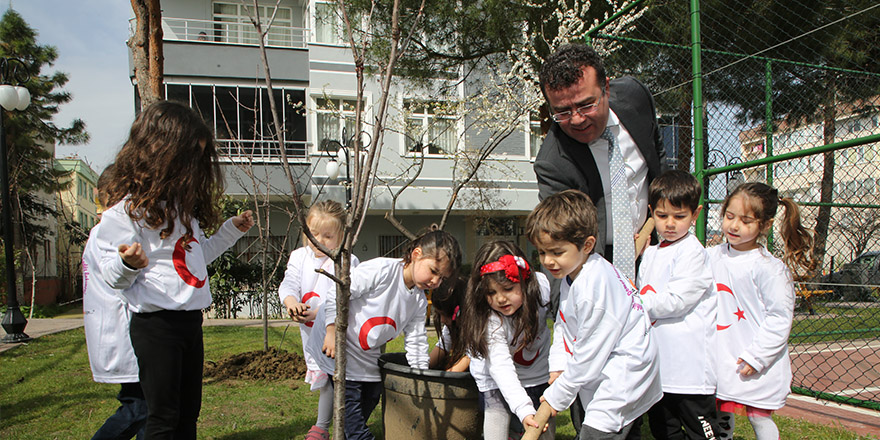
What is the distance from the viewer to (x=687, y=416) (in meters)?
2.34

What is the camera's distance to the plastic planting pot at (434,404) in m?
2.45

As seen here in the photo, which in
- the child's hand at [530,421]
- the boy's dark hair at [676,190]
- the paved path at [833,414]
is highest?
the boy's dark hair at [676,190]

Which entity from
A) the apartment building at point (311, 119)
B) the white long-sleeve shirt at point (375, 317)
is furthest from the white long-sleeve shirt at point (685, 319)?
the apartment building at point (311, 119)

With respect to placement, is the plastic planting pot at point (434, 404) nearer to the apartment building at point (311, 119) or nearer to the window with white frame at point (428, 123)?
the window with white frame at point (428, 123)

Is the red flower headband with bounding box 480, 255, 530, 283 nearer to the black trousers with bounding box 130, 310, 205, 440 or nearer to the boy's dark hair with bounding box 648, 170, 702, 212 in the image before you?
the boy's dark hair with bounding box 648, 170, 702, 212

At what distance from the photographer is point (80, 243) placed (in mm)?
16031

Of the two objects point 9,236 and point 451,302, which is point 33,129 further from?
point 451,302

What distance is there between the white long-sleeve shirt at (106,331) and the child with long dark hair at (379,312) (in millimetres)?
822

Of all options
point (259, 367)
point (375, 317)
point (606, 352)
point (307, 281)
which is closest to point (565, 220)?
point (606, 352)

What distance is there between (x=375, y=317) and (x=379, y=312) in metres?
0.03

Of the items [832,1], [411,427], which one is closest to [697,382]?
[411,427]

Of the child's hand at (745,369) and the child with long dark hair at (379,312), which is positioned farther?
the child with long dark hair at (379,312)

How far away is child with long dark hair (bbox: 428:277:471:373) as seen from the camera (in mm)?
2652

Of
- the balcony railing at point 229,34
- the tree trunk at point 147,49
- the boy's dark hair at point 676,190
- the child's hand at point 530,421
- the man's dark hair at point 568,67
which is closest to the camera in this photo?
the child's hand at point 530,421
